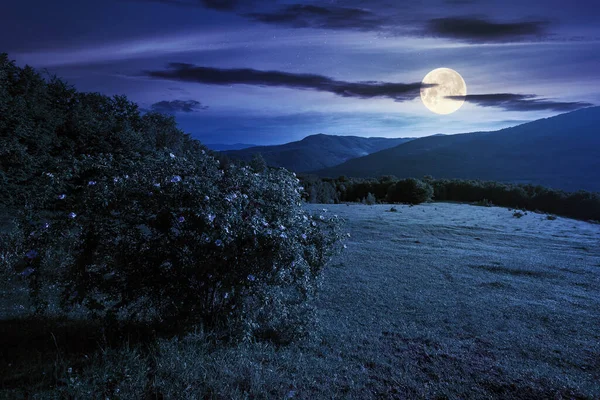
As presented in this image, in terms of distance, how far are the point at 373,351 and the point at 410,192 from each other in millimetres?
34267

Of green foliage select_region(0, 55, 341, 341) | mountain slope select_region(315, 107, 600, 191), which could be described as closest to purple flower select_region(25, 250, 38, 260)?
green foliage select_region(0, 55, 341, 341)

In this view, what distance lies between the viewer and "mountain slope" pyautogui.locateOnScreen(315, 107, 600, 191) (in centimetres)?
10969

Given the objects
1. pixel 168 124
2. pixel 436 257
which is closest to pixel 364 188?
pixel 168 124

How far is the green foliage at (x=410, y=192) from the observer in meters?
36.8

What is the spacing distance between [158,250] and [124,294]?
0.82 metres

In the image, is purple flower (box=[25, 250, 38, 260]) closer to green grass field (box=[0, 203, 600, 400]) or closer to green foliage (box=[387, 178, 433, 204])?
green grass field (box=[0, 203, 600, 400])

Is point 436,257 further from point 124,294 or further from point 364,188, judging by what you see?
point 364,188

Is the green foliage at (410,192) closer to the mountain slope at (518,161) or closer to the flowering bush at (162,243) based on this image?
the flowering bush at (162,243)

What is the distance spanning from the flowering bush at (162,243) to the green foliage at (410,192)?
109 ft

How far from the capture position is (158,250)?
4.79 meters

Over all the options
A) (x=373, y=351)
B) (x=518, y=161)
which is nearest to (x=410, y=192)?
(x=373, y=351)

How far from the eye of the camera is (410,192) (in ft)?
125

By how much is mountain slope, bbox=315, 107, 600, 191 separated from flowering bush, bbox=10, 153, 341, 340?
105714mm

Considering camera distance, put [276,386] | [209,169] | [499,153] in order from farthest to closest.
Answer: [499,153] → [209,169] → [276,386]
